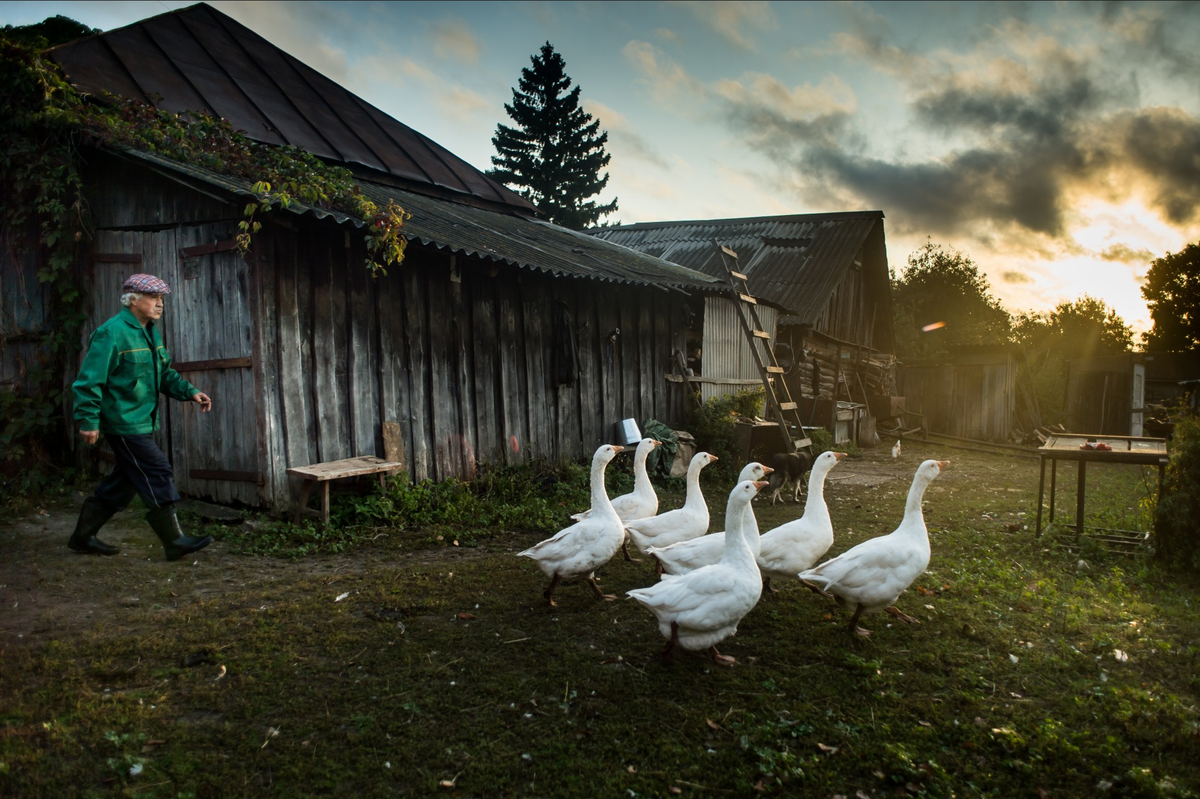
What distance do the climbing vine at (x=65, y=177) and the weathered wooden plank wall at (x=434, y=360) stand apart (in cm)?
47

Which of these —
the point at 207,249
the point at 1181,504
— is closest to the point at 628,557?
the point at 1181,504

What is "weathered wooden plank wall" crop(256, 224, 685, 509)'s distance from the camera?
6.59 metres

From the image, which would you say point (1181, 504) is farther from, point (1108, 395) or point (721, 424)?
point (1108, 395)

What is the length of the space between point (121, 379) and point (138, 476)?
763 mm

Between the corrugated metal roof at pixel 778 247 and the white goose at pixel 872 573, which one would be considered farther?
the corrugated metal roof at pixel 778 247

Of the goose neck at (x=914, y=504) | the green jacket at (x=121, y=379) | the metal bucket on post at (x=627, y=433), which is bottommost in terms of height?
the metal bucket on post at (x=627, y=433)

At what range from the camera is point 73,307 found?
24.9 ft

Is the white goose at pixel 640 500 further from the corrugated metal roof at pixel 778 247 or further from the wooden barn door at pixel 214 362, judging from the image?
the corrugated metal roof at pixel 778 247

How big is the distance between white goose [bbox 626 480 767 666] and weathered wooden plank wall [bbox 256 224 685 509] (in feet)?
14.8

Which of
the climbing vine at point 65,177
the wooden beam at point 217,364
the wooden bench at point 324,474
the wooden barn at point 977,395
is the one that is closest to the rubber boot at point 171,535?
the wooden bench at point 324,474

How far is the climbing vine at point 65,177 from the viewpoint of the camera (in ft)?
21.9

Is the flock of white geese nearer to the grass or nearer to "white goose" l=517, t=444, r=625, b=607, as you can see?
"white goose" l=517, t=444, r=625, b=607

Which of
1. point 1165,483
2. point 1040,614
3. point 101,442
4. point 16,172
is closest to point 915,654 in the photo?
point 1040,614

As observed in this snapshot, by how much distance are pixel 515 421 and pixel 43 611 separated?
5.37 meters
